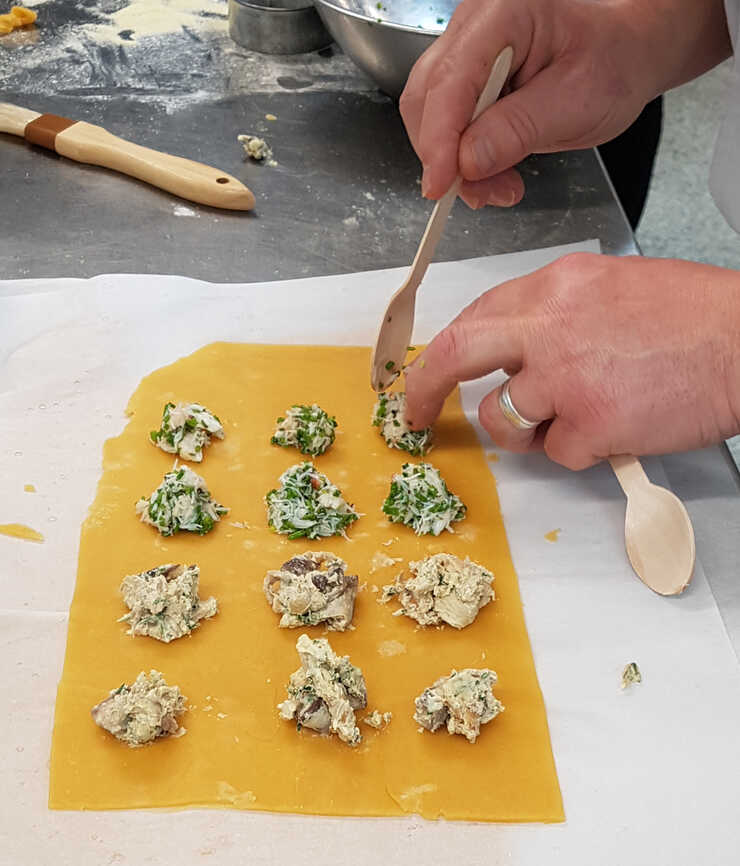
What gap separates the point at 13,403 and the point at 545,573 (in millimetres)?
777

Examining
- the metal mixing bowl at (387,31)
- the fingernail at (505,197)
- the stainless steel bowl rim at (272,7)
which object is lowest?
the stainless steel bowl rim at (272,7)

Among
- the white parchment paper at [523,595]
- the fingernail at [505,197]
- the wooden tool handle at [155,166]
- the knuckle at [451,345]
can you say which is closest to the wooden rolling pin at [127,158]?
the wooden tool handle at [155,166]

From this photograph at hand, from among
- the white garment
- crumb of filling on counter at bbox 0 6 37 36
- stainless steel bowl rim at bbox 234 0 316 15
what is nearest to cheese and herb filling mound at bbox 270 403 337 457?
the white garment

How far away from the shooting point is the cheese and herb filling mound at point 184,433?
1.35m

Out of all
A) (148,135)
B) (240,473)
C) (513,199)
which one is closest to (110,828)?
(240,473)

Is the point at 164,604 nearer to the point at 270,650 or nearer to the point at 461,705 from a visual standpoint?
the point at 270,650

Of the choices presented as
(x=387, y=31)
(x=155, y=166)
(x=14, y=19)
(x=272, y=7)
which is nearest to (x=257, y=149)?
(x=155, y=166)

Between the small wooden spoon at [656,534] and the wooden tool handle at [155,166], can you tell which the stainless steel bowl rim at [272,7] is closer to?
the wooden tool handle at [155,166]

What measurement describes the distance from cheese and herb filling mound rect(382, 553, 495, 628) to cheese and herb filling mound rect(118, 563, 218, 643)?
23 centimetres

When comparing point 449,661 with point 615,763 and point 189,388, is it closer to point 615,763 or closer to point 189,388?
point 615,763

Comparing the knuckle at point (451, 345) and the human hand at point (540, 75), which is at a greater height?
the human hand at point (540, 75)

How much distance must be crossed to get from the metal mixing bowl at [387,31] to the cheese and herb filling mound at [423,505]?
818 millimetres

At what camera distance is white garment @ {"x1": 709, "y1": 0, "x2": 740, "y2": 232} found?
1393mm

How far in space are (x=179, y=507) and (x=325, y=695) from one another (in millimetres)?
335
